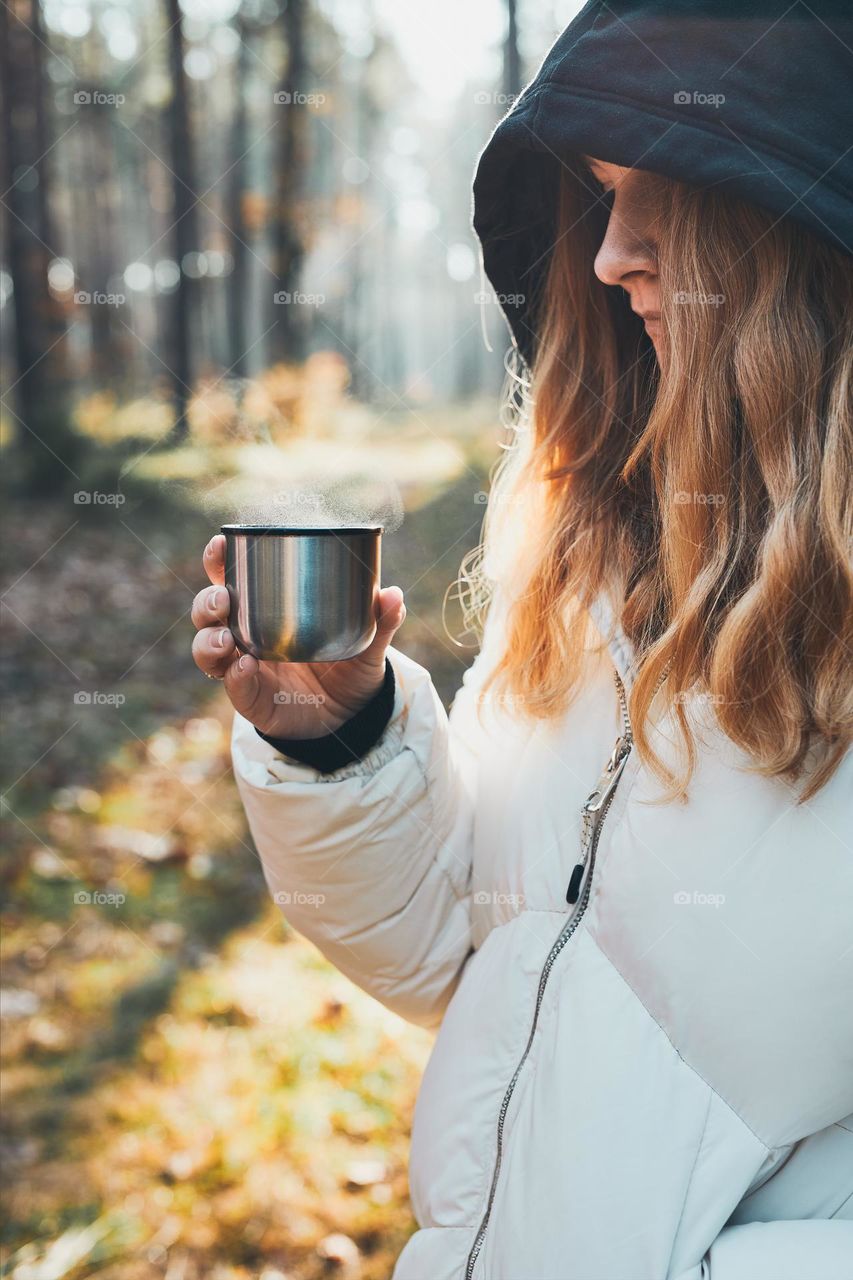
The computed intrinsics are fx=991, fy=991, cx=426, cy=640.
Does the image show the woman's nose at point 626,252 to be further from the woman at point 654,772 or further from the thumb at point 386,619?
the thumb at point 386,619

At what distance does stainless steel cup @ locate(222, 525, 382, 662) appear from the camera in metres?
1.31

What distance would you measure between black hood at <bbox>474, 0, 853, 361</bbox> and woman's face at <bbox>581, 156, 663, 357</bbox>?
8cm

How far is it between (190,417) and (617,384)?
8.53 metres

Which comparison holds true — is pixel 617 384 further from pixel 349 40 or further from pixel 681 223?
pixel 349 40

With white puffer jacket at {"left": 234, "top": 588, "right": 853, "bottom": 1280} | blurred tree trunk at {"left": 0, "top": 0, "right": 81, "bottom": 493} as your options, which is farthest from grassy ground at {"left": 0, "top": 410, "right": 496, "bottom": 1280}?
blurred tree trunk at {"left": 0, "top": 0, "right": 81, "bottom": 493}

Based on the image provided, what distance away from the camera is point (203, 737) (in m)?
5.13

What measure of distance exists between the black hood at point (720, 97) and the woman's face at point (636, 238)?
0.27 ft

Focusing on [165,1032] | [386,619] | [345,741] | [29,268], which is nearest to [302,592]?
[386,619]

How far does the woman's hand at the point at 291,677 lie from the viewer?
137 cm

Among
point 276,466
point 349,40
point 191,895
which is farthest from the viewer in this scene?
point 349,40

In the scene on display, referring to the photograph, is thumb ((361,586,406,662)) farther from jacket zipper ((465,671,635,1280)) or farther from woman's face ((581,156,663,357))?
woman's face ((581,156,663,357))

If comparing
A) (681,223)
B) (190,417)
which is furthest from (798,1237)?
(190,417)

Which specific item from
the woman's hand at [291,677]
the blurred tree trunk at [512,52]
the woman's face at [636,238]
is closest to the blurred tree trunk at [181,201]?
the blurred tree trunk at [512,52]

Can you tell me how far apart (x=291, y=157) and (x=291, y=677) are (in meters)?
11.0
